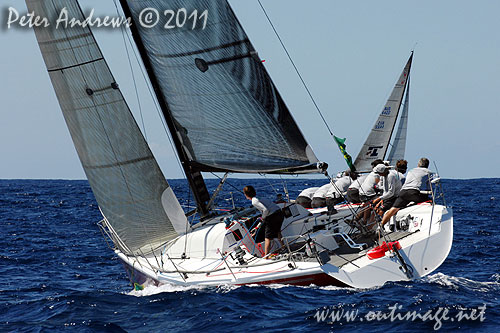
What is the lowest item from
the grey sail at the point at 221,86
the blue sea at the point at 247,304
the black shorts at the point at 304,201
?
the blue sea at the point at 247,304

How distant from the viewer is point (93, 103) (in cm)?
1084

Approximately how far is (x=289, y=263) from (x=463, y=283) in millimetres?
2776

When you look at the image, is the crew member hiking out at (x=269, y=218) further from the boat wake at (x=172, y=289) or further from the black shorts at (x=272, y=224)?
the boat wake at (x=172, y=289)

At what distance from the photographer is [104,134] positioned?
10812 mm

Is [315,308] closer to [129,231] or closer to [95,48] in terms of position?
[129,231]

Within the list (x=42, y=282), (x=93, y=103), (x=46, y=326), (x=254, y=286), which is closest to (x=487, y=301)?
(x=254, y=286)

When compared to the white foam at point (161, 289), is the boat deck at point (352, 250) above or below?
below

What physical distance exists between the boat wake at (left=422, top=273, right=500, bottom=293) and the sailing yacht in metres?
0.78

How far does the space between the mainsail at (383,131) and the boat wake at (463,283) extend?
43.2 ft

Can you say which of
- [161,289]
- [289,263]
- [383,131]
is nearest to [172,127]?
[161,289]

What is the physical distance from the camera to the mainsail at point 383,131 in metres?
23.0

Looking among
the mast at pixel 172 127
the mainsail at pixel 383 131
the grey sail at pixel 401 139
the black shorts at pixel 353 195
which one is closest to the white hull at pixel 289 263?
the mast at pixel 172 127

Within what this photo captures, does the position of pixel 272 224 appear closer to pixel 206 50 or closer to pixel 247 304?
pixel 247 304

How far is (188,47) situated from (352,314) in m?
5.29
